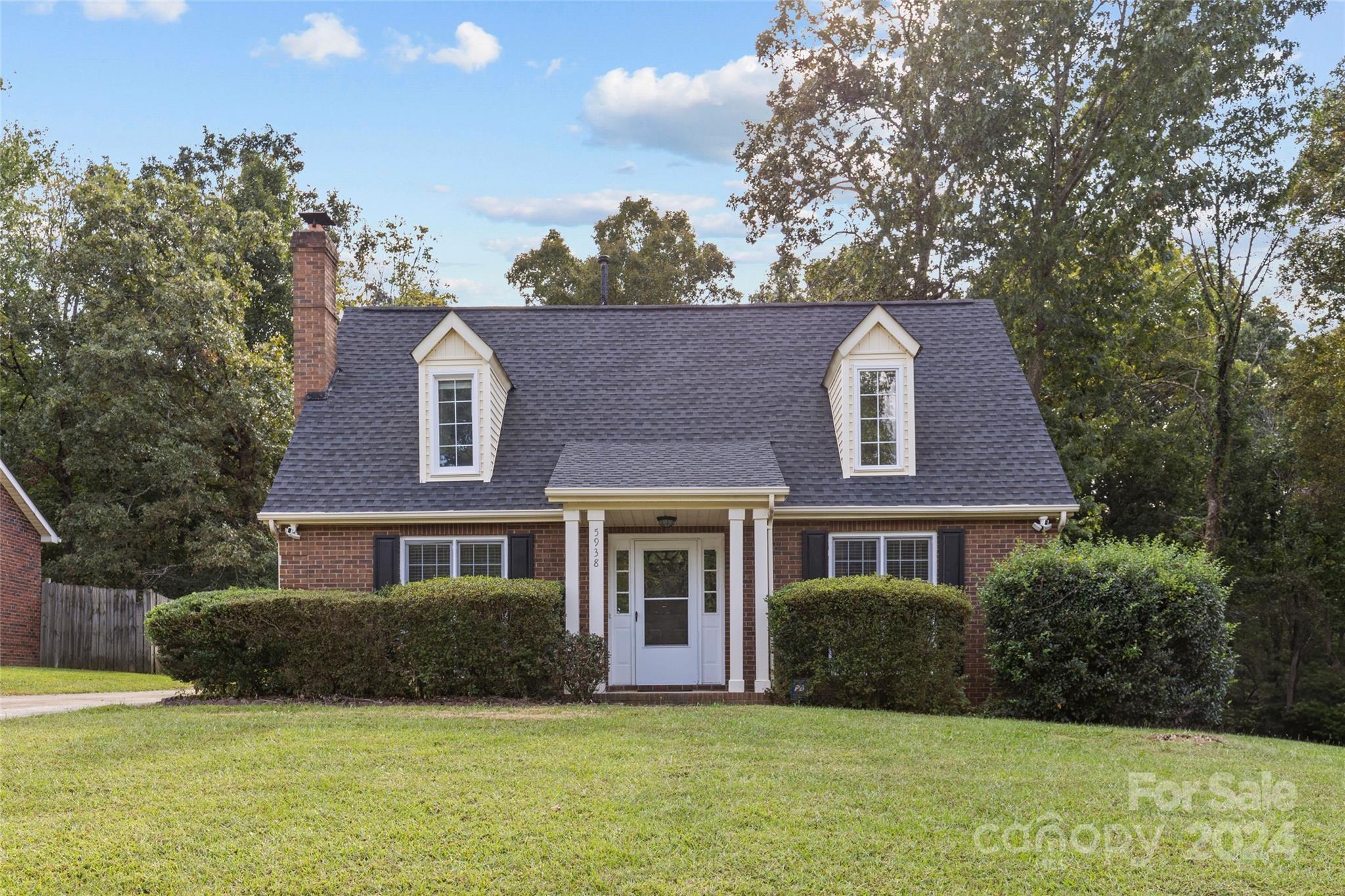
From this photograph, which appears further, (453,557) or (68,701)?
(453,557)

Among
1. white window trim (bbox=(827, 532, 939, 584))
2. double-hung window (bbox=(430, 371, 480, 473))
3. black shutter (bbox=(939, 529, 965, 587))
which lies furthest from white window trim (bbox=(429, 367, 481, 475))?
black shutter (bbox=(939, 529, 965, 587))

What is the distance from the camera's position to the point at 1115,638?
489 inches

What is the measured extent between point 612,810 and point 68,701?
10963 mm

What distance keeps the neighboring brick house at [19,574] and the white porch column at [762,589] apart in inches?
665

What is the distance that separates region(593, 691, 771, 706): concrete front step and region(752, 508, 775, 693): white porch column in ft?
0.65

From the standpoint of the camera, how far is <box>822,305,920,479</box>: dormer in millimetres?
15828

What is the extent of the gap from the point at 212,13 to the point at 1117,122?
17876 millimetres

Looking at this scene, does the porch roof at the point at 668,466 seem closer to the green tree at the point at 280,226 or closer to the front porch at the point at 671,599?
the front porch at the point at 671,599

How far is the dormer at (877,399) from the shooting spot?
15828 mm

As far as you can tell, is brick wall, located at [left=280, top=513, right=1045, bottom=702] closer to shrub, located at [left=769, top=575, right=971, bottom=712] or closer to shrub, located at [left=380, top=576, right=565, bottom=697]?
shrub, located at [left=769, top=575, right=971, bottom=712]

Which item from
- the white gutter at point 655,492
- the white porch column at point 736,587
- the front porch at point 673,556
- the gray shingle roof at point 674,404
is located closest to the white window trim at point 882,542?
the gray shingle roof at point 674,404

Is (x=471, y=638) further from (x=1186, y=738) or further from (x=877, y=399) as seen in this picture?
(x=1186, y=738)

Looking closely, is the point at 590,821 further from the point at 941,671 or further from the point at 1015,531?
the point at 1015,531

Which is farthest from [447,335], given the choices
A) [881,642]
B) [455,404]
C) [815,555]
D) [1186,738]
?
[1186,738]
